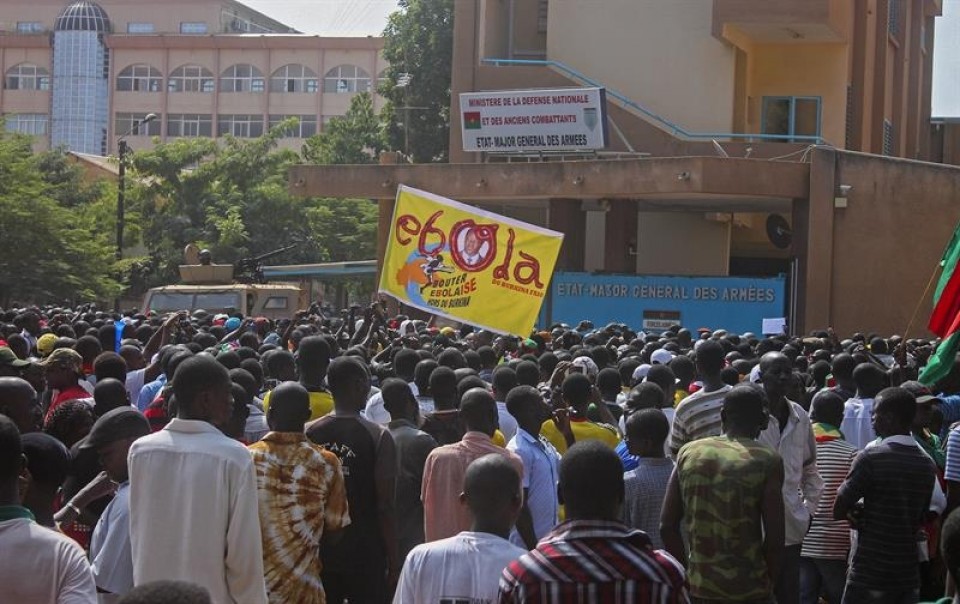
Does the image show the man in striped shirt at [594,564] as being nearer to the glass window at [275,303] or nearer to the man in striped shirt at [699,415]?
the man in striped shirt at [699,415]

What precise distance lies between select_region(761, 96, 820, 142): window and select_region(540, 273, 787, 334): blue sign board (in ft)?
23.8

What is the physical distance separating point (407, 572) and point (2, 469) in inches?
52.0

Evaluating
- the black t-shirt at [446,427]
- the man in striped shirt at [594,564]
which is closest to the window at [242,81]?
the black t-shirt at [446,427]

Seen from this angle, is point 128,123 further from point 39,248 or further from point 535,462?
point 535,462

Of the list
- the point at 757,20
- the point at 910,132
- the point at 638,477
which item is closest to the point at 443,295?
the point at 638,477

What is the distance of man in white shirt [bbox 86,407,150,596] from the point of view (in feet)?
18.4

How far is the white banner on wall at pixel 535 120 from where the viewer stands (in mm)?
27750

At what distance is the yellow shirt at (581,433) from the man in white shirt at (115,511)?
A: 2658 millimetres

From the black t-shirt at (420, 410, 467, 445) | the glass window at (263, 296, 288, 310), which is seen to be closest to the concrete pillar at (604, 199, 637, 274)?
the glass window at (263, 296, 288, 310)

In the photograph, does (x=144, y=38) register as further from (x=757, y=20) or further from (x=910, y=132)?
(x=757, y=20)

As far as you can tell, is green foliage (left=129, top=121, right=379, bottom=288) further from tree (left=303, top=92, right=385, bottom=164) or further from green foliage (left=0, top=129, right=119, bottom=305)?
green foliage (left=0, top=129, right=119, bottom=305)

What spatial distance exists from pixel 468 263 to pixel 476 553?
35.2ft

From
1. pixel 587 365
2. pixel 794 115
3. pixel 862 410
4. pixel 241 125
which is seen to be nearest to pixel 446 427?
pixel 862 410

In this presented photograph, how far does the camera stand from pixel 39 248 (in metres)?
36.4
